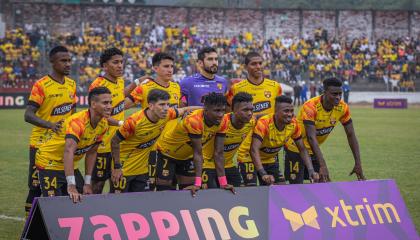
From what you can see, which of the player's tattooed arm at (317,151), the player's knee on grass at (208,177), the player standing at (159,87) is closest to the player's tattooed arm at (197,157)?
the player's knee on grass at (208,177)

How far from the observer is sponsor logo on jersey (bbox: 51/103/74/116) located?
10305 millimetres

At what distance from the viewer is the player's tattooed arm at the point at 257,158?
389 inches

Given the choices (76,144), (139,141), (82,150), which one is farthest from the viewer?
(139,141)

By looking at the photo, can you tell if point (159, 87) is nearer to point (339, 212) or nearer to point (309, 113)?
point (309, 113)

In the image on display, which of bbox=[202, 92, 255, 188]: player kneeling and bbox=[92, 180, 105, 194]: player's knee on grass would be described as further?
bbox=[92, 180, 105, 194]: player's knee on grass

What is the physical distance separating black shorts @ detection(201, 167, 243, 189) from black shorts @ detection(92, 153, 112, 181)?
136cm

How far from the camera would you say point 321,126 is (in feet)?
38.1

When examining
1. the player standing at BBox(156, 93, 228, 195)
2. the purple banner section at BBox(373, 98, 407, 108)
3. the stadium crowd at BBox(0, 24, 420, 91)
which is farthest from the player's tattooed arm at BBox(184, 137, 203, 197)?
the purple banner section at BBox(373, 98, 407, 108)

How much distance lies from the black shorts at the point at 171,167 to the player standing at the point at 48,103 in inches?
56.4

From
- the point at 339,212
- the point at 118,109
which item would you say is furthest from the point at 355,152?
the point at 118,109

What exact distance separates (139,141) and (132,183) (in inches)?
24.0

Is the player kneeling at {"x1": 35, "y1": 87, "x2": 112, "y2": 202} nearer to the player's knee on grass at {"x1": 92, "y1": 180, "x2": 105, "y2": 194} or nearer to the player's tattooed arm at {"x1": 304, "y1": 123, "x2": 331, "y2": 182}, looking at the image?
the player's knee on grass at {"x1": 92, "y1": 180, "x2": 105, "y2": 194}

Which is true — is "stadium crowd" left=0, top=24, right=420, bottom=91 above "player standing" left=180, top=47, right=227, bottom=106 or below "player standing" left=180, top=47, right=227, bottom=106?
below

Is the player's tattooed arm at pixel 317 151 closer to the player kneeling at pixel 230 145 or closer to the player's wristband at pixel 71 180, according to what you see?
the player kneeling at pixel 230 145
